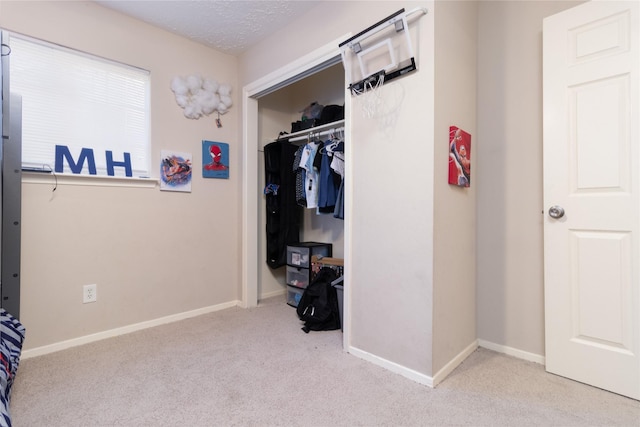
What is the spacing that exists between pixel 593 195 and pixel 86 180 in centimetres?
295

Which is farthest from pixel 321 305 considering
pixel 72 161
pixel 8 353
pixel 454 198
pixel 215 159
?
pixel 72 161

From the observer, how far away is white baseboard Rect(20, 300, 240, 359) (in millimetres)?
1878

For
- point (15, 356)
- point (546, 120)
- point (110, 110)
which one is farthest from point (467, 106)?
point (15, 356)

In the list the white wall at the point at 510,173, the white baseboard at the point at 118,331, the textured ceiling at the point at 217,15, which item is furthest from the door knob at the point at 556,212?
the white baseboard at the point at 118,331

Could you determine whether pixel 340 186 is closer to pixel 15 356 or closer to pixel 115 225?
pixel 115 225

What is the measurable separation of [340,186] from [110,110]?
69.2 inches

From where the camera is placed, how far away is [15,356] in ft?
4.45

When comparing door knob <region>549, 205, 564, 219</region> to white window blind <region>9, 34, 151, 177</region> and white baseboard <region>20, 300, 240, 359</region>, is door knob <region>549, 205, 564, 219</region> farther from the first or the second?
white window blind <region>9, 34, 151, 177</region>

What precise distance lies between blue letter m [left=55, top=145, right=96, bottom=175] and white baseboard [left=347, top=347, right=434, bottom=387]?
2.10 metres

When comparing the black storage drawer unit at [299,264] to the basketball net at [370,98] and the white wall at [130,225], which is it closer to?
the white wall at [130,225]

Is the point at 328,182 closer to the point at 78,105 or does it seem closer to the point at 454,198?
the point at 454,198

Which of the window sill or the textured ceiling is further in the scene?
the textured ceiling

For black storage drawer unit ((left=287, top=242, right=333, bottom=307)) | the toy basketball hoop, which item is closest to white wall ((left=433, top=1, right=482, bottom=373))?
the toy basketball hoop

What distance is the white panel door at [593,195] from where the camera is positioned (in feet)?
4.69
